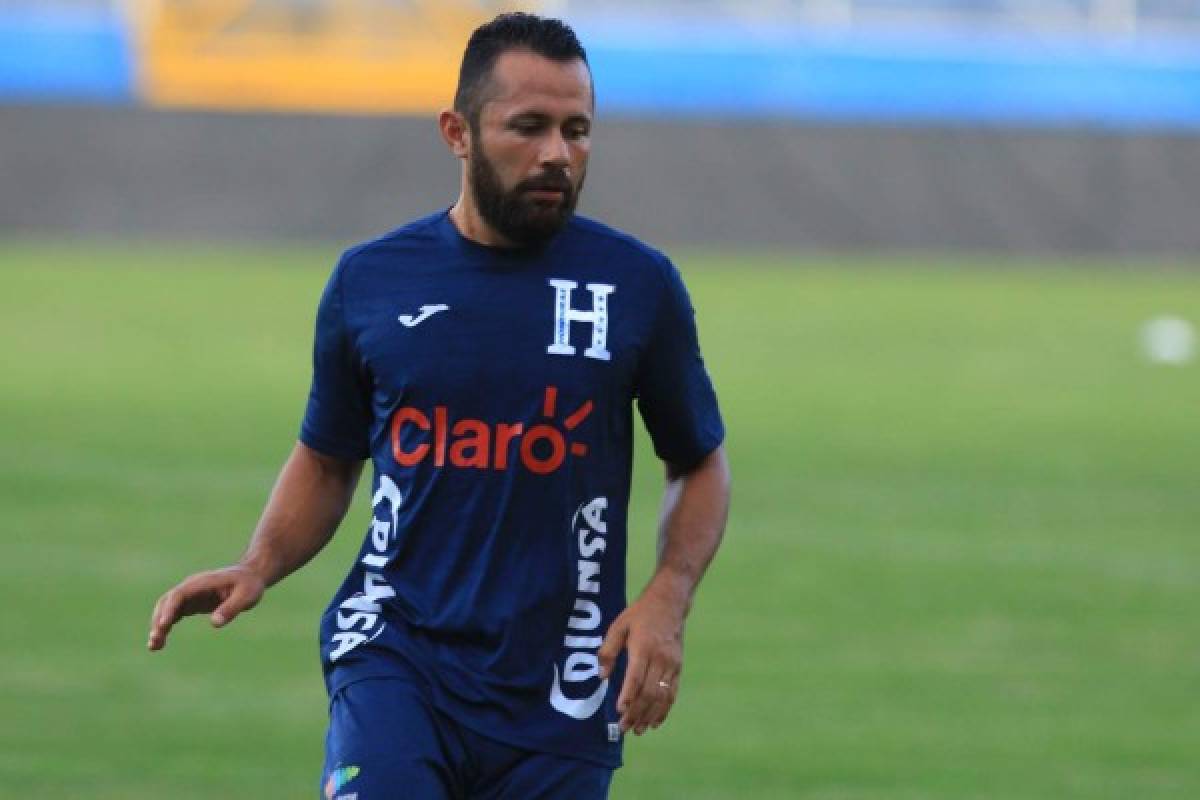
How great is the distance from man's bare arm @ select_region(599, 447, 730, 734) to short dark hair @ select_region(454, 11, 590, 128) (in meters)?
0.84

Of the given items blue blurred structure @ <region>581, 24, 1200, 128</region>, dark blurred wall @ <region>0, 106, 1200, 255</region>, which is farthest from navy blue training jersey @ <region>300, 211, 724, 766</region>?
blue blurred structure @ <region>581, 24, 1200, 128</region>

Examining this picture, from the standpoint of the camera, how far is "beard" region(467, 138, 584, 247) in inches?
201

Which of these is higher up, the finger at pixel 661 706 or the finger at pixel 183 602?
the finger at pixel 183 602

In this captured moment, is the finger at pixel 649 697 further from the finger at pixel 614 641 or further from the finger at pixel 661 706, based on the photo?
the finger at pixel 614 641

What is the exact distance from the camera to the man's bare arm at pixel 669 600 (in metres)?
4.88

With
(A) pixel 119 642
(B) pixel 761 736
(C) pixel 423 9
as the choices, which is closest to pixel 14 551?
(A) pixel 119 642

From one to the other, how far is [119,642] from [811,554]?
12.5 feet

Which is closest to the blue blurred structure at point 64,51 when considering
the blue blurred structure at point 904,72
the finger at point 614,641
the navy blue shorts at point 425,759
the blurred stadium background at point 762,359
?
the blurred stadium background at point 762,359

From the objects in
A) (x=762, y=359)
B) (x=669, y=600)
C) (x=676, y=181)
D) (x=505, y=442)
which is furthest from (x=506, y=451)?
(x=676, y=181)

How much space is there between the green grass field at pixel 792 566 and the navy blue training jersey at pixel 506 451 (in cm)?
321

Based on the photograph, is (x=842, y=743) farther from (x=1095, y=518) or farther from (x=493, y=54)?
(x=1095, y=518)

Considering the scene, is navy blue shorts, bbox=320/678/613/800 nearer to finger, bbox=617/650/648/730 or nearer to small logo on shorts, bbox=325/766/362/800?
small logo on shorts, bbox=325/766/362/800

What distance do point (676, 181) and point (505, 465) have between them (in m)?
A: 25.9

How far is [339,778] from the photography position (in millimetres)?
5043
